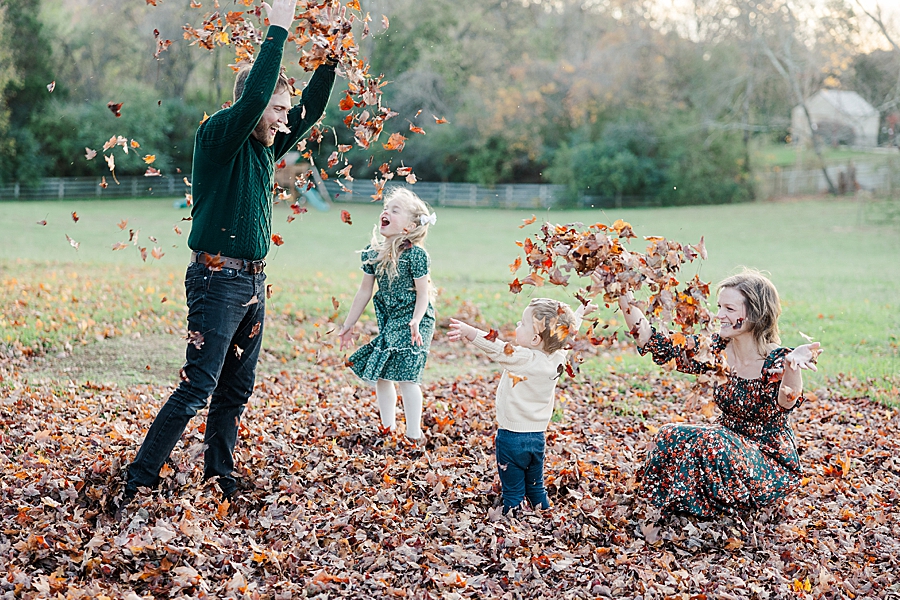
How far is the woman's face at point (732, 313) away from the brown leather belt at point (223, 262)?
236 cm

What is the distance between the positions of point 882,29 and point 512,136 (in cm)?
1580

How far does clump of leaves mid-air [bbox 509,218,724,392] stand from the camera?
425 cm

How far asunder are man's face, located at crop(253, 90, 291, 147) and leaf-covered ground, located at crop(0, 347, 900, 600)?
5.53 ft

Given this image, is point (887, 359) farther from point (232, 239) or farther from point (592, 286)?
point (232, 239)

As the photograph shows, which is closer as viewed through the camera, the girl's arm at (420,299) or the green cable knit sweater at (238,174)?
the green cable knit sweater at (238,174)

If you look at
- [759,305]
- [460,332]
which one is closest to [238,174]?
[460,332]

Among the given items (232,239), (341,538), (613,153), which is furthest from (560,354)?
(613,153)

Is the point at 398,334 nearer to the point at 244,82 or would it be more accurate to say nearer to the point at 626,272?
the point at 626,272

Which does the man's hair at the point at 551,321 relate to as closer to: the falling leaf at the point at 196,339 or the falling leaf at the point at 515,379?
the falling leaf at the point at 515,379

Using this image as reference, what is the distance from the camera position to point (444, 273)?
624 inches

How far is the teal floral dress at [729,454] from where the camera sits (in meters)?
4.24

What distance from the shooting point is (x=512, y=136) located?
131ft

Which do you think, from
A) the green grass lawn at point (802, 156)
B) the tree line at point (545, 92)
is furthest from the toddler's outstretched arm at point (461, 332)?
the green grass lawn at point (802, 156)

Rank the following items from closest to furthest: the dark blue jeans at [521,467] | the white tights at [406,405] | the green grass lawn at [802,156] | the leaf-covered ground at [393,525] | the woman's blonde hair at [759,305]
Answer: the leaf-covered ground at [393,525], the woman's blonde hair at [759,305], the dark blue jeans at [521,467], the white tights at [406,405], the green grass lawn at [802,156]
